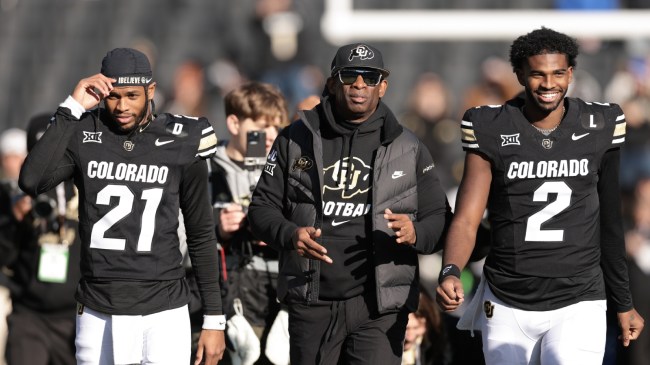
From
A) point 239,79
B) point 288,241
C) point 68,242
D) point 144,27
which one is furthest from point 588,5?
point 288,241

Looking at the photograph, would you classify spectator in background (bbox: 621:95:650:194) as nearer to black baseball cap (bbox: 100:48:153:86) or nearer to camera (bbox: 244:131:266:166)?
camera (bbox: 244:131:266:166)

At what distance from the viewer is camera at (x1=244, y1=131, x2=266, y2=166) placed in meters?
6.89

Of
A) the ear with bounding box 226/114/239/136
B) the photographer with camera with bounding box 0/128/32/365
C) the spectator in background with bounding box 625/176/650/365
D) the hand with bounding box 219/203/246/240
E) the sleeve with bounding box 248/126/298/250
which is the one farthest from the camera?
the spectator in background with bounding box 625/176/650/365

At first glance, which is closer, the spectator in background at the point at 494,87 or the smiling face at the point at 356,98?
Result: the smiling face at the point at 356,98

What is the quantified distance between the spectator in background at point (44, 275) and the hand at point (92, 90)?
1624 millimetres

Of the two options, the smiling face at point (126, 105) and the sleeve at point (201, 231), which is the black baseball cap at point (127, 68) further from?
the sleeve at point (201, 231)

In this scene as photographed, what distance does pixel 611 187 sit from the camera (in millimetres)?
5703

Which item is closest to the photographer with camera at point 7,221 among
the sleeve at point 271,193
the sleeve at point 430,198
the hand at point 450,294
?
the sleeve at point 271,193

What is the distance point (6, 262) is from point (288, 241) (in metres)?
2.60

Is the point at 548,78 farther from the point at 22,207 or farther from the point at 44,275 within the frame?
→ the point at 22,207

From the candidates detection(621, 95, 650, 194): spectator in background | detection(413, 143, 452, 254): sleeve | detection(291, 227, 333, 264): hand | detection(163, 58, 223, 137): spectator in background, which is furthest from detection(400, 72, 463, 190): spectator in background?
detection(291, 227, 333, 264): hand

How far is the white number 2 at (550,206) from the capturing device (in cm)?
558

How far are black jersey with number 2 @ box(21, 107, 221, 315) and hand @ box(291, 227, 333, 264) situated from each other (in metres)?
0.66

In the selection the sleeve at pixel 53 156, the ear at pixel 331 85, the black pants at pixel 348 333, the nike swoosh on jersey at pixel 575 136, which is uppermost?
the ear at pixel 331 85
